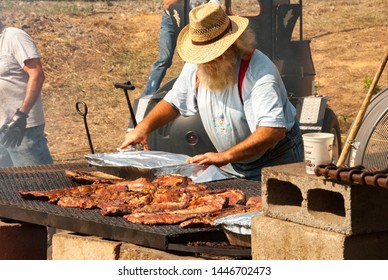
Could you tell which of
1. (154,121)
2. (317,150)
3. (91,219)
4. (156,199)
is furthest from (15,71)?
(317,150)

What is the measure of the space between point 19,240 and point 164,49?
28.0ft

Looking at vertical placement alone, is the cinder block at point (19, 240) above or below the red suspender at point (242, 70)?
below

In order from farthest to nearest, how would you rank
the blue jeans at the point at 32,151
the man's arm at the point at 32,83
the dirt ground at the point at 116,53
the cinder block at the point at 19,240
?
1. the dirt ground at the point at 116,53
2. the man's arm at the point at 32,83
3. the blue jeans at the point at 32,151
4. the cinder block at the point at 19,240

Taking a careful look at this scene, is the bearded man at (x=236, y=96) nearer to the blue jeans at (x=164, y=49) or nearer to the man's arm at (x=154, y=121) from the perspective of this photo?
the man's arm at (x=154, y=121)

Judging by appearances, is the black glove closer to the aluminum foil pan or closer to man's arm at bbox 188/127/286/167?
the aluminum foil pan

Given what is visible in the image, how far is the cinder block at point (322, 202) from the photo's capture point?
4141mm

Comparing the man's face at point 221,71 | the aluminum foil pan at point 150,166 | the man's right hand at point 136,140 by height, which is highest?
the man's face at point 221,71

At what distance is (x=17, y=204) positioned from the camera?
568 centimetres

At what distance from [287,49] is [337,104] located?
8646mm

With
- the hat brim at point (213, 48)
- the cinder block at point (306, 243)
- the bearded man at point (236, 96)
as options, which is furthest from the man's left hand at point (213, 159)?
the cinder block at point (306, 243)

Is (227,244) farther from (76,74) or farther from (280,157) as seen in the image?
(76,74)

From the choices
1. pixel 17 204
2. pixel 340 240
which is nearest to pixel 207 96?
pixel 17 204

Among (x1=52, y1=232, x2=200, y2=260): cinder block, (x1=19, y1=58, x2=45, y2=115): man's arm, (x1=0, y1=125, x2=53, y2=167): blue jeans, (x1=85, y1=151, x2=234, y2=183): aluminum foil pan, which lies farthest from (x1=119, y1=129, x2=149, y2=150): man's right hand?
(x1=19, y1=58, x2=45, y2=115): man's arm

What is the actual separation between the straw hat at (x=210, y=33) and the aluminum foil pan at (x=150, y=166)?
2.04 feet
